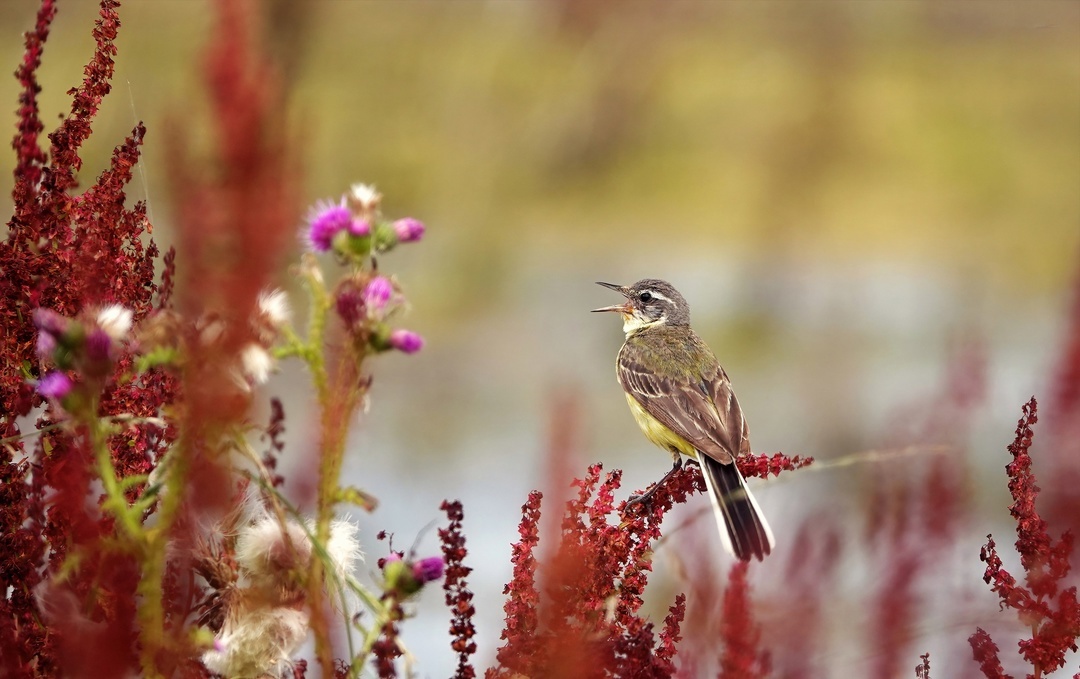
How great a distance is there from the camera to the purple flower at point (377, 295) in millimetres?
1832

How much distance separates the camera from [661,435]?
5.06 meters

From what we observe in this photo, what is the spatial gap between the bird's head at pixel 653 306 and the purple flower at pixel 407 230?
3916 millimetres

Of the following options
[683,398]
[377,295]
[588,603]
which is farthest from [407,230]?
[683,398]

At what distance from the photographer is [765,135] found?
23.4 metres

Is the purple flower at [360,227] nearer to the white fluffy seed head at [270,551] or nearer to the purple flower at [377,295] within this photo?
the purple flower at [377,295]

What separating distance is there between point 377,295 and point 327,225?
0.63 ft

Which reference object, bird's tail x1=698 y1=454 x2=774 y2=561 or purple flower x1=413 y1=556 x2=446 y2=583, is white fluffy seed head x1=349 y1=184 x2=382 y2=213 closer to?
purple flower x1=413 y1=556 x2=446 y2=583

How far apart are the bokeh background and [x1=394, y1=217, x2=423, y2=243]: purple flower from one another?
13.2m

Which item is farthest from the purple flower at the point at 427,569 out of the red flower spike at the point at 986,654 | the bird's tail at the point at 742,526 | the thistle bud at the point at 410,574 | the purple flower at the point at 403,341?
the bird's tail at the point at 742,526

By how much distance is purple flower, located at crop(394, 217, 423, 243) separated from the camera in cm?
201

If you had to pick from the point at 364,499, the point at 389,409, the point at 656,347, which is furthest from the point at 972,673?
the point at 389,409

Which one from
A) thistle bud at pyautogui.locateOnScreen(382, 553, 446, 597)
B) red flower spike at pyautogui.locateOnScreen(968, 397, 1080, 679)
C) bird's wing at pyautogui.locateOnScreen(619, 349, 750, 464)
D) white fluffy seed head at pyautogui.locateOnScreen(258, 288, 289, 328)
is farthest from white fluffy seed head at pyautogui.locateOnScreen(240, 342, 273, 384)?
bird's wing at pyautogui.locateOnScreen(619, 349, 750, 464)

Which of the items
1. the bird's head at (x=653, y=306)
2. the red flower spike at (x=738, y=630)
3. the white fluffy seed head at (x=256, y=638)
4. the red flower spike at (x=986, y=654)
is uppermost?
the bird's head at (x=653, y=306)

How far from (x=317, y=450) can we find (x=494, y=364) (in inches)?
706
